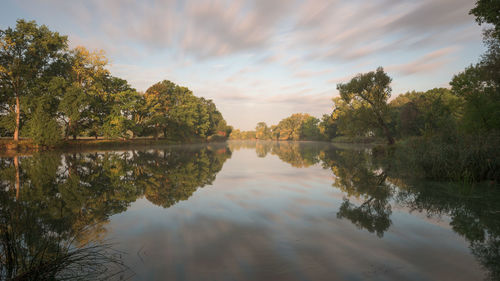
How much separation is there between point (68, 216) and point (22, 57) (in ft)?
Result: 145

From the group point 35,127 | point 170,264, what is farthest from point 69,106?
point 170,264

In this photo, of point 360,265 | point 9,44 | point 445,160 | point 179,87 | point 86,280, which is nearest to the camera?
point 86,280

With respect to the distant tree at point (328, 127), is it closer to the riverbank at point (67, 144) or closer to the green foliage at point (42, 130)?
the riverbank at point (67, 144)

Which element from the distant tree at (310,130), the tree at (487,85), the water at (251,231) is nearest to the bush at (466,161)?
the water at (251,231)

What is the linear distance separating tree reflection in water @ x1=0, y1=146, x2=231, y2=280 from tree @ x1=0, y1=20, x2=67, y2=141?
33484 millimetres

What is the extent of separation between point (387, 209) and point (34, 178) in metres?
14.7

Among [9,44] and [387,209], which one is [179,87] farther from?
[387,209]

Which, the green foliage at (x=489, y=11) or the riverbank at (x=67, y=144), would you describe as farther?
the riverbank at (x=67, y=144)

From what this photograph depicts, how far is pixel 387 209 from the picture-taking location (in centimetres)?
707

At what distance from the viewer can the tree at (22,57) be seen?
34094mm

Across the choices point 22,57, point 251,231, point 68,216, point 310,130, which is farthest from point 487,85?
point 310,130

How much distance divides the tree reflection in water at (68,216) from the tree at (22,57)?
33.5 metres

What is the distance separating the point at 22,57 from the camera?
117 feet

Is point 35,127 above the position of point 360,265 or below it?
above
